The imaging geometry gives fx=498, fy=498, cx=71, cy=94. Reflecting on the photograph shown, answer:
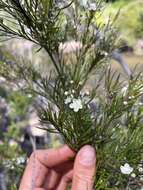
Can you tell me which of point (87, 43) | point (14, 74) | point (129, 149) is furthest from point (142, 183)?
point (14, 74)

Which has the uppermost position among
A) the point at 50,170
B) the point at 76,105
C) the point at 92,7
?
the point at 92,7

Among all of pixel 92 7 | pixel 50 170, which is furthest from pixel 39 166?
pixel 92 7

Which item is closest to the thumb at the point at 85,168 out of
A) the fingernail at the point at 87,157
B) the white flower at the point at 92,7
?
the fingernail at the point at 87,157

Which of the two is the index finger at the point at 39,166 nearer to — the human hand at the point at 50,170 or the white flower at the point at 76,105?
the human hand at the point at 50,170

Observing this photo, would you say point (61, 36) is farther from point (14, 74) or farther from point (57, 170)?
point (14, 74)

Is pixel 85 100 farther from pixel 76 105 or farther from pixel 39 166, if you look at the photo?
pixel 39 166

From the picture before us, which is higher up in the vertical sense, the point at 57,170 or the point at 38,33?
the point at 38,33

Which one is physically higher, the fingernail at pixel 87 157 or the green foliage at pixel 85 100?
the green foliage at pixel 85 100
